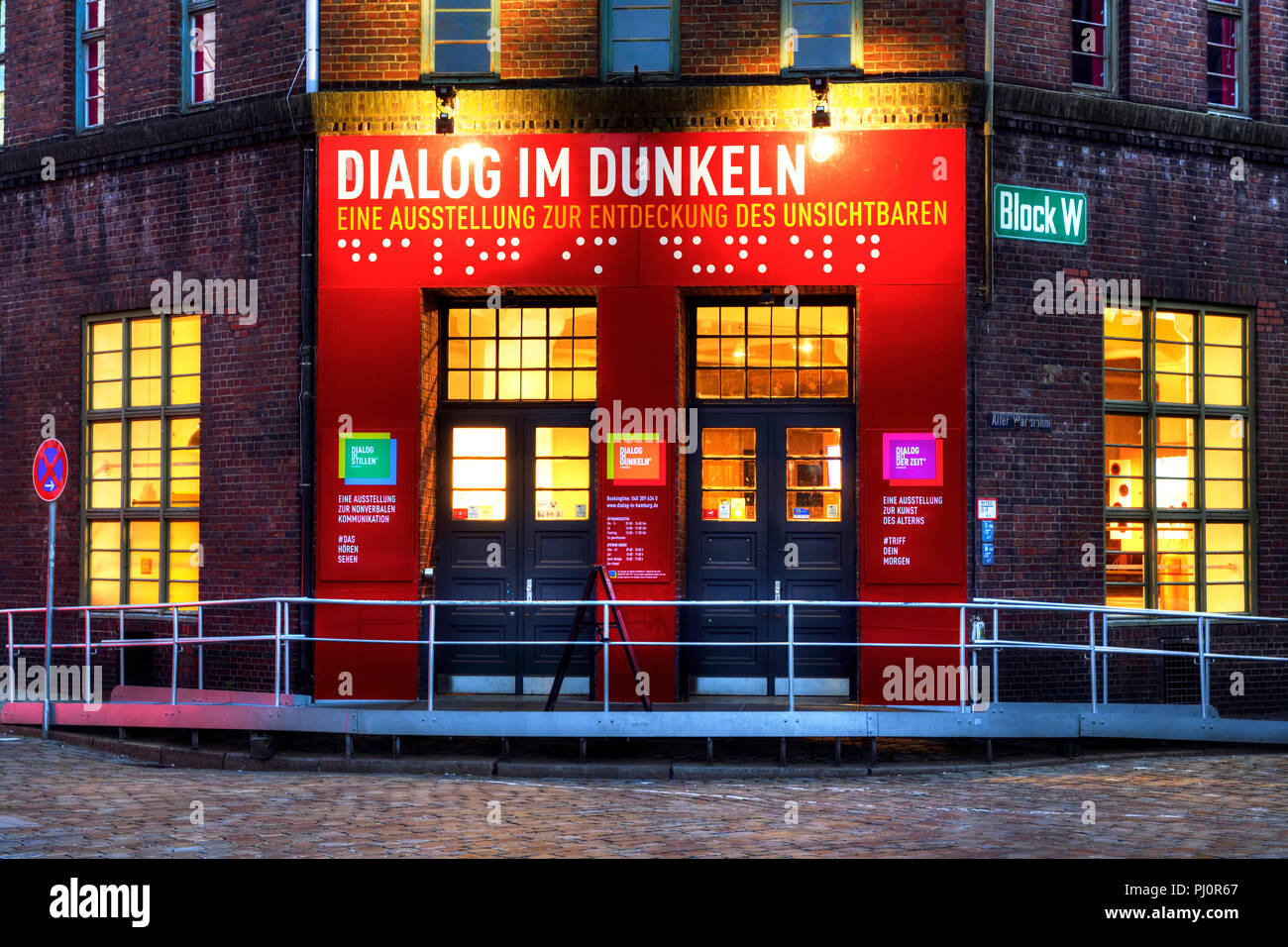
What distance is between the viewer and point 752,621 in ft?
47.5

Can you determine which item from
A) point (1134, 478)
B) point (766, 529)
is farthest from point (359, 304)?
point (1134, 478)

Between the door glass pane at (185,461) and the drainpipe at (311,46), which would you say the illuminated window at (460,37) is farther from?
the door glass pane at (185,461)

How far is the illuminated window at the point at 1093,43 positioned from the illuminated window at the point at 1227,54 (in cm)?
137

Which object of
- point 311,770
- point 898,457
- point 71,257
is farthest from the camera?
point 71,257

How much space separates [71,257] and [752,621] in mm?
8669

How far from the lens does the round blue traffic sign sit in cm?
1434

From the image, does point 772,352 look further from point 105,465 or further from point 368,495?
point 105,465

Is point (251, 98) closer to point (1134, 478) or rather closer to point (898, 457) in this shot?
point (898, 457)

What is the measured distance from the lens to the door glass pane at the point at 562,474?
14.6 m

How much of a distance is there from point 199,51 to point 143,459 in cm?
448

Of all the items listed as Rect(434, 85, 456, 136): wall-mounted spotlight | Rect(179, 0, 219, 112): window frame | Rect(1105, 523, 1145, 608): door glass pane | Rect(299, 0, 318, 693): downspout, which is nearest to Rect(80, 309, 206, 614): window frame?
Rect(299, 0, 318, 693): downspout

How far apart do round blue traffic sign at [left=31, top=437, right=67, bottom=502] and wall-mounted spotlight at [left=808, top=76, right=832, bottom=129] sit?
26.6 feet

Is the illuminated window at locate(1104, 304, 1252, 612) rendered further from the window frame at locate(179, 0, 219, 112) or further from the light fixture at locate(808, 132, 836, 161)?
the window frame at locate(179, 0, 219, 112)

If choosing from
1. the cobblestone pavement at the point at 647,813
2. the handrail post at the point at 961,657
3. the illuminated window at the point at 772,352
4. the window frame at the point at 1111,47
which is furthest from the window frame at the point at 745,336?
the cobblestone pavement at the point at 647,813
